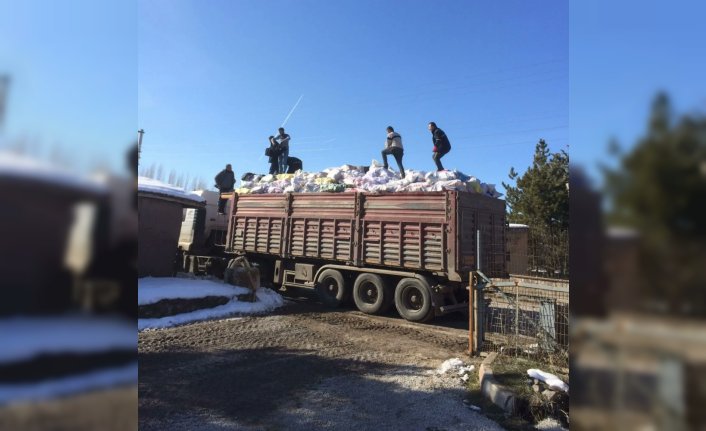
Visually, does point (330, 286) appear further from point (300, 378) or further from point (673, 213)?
point (673, 213)

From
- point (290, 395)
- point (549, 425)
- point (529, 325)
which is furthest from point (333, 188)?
point (549, 425)

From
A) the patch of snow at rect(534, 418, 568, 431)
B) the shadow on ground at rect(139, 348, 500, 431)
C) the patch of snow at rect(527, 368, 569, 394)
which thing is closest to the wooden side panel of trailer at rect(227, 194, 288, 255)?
the shadow on ground at rect(139, 348, 500, 431)

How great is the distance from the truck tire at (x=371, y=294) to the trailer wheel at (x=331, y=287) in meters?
0.42

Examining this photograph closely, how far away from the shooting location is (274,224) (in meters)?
11.7

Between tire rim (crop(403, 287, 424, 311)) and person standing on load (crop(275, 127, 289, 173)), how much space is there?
21.6 ft

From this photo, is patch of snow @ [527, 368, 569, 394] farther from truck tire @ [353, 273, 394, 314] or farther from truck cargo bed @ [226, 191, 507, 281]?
truck tire @ [353, 273, 394, 314]

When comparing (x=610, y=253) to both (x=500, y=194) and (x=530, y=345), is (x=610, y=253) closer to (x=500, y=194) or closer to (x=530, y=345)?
(x=530, y=345)

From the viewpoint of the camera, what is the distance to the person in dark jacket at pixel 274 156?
46.3 feet

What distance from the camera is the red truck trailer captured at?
29.1 feet

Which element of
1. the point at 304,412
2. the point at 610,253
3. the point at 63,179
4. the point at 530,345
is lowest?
the point at 304,412

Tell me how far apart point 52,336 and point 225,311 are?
8662 millimetres

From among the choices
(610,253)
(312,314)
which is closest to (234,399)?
(610,253)

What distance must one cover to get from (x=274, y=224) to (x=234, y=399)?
742 cm

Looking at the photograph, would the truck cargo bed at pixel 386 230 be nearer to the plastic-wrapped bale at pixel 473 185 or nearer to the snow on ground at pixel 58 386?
the plastic-wrapped bale at pixel 473 185
